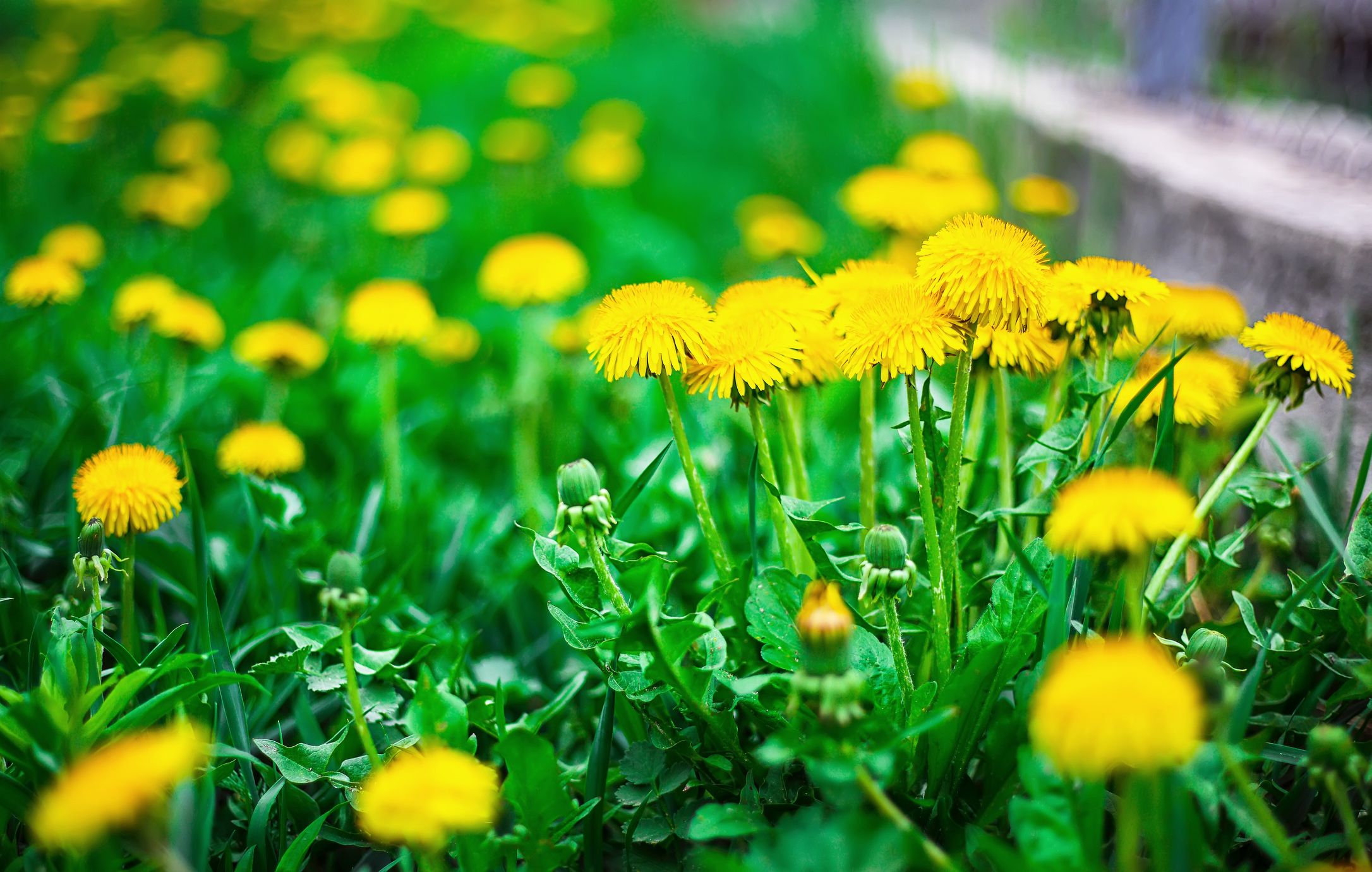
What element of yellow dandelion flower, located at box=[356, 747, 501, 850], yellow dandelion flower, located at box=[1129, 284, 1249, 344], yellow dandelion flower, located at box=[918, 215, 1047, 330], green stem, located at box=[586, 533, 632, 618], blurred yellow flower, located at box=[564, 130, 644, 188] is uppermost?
yellow dandelion flower, located at box=[918, 215, 1047, 330]

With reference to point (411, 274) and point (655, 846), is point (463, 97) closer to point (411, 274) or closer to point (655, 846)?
point (411, 274)

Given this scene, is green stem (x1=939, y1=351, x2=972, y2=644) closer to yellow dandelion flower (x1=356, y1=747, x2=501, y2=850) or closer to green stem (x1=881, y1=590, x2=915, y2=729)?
green stem (x1=881, y1=590, x2=915, y2=729)

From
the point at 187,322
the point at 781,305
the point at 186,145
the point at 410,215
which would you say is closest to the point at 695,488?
the point at 781,305

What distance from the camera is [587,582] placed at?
119 cm

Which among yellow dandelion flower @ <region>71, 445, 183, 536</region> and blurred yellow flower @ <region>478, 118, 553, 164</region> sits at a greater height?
yellow dandelion flower @ <region>71, 445, 183, 536</region>

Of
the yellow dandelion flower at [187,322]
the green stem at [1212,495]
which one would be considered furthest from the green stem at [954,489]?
the yellow dandelion flower at [187,322]

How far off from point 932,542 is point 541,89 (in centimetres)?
327

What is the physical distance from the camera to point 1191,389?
4.04 ft

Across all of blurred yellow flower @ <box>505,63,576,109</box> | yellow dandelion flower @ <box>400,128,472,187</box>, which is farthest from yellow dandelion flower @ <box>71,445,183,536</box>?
blurred yellow flower @ <box>505,63,576,109</box>

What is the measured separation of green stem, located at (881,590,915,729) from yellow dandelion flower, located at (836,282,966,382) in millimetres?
253

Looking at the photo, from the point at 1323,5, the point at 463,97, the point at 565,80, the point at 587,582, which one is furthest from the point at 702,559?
the point at 463,97

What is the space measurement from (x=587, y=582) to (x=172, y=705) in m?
0.51

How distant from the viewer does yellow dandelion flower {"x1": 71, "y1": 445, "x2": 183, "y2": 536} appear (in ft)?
3.93

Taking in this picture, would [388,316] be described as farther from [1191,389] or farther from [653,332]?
[1191,389]
